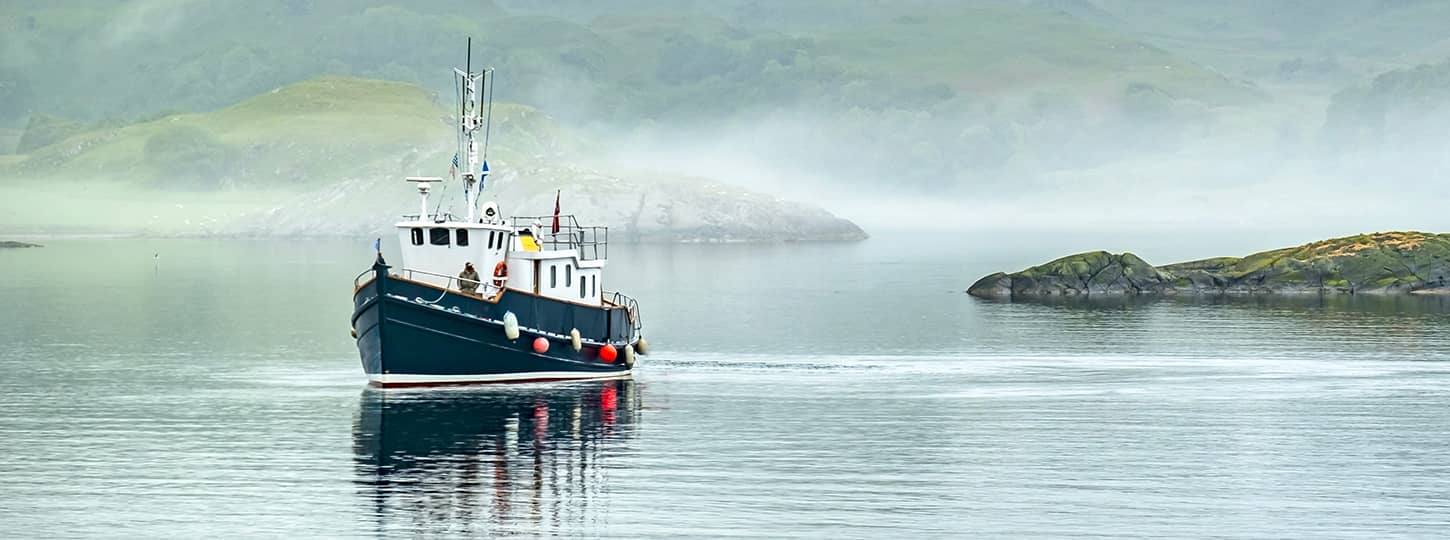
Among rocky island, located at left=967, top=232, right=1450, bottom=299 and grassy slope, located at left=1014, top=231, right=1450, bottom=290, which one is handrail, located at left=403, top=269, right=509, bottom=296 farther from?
grassy slope, located at left=1014, top=231, right=1450, bottom=290

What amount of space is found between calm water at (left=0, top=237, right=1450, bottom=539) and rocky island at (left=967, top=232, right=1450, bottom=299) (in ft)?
98.4

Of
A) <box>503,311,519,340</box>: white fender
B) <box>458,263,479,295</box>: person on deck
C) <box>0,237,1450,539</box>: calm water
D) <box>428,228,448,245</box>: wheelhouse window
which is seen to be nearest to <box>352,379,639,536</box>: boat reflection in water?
<box>0,237,1450,539</box>: calm water

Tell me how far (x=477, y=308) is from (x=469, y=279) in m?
1.63

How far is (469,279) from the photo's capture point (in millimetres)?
60281

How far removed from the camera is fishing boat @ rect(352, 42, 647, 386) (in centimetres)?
5841

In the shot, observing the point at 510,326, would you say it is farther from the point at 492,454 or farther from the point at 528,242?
the point at 492,454

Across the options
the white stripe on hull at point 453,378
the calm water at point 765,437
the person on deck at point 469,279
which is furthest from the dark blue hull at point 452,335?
the person on deck at point 469,279

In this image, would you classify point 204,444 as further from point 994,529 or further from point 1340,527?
point 1340,527

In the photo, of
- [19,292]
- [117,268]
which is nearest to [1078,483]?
[19,292]

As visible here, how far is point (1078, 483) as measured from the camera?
1727 inches

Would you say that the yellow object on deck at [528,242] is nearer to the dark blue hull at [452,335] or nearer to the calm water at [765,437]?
the dark blue hull at [452,335]

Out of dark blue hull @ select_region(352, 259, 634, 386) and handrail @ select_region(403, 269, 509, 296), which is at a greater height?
handrail @ select_region(403, 269, 509, 296)

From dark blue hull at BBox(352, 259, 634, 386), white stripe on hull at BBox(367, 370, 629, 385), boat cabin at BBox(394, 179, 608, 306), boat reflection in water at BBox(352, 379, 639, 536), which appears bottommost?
boat reflection in water at BBox(352, 379, 639, 536)

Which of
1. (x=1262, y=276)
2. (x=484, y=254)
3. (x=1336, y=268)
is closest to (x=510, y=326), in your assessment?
(x=484, y=254)
